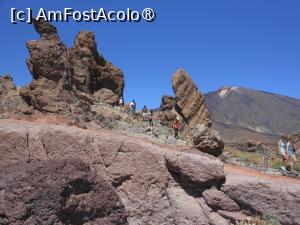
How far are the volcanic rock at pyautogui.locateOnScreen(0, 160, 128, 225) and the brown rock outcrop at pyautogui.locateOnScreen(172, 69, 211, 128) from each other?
93.9ft

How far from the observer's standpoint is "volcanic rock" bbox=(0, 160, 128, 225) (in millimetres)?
7336

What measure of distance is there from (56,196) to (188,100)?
99.5 ft

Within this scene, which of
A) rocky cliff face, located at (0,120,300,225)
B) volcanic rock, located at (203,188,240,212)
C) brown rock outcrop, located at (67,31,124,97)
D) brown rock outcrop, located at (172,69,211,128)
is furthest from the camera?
brown rock outcrop, located at (172,69,211,128)

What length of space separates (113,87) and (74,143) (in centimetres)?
2769

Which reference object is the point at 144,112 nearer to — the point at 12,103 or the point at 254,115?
the point at 12,103

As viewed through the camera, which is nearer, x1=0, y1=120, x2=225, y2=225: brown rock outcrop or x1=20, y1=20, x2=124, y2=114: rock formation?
x1=0, y1=120, x2=225, y2=225: brown rock outcrop

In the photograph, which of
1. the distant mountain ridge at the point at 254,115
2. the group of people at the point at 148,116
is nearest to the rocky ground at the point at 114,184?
the group of people at the point at 148,116

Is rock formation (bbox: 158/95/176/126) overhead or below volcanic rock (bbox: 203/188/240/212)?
overhead

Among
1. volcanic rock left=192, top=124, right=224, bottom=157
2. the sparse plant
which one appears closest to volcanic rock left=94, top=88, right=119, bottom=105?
volcanic rock left=192, top=124, right=224, bottom=157

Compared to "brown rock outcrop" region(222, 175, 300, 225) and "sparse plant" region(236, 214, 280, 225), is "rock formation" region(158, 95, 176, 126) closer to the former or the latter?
"brown rock outcrop" region(222, 175, 300, 225)

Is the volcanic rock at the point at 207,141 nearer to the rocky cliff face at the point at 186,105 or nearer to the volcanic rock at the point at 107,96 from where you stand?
the volcanic rock at the point at 107,96

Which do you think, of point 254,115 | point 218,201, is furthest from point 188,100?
point 254,115

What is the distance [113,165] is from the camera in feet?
33.4

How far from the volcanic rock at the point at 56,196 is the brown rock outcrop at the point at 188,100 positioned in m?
28.6
